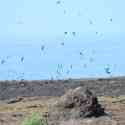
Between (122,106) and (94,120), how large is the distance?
191 inches

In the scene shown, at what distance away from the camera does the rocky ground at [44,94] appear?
24.9 metres

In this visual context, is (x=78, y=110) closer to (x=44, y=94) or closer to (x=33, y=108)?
(x=33, y=108)

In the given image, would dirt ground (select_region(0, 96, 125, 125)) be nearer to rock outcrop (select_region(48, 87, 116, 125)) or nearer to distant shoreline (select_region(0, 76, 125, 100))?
rock outcrop (select_region(48, 87, 116, 125))

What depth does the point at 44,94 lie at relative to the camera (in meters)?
30.8

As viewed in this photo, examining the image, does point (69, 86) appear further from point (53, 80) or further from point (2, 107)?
point (2, 107)

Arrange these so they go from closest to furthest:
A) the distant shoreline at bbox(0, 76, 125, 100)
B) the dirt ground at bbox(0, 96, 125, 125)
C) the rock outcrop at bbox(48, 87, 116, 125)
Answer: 1. the rock outcrop at bbox(48, 87, 116, 125)
2. the dirt ground at bbox(0, 96, 125, 125)
3. the distant shoreline at bbox(0, 76, 125, 100)

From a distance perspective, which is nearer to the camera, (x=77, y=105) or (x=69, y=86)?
(x=77, y=105)

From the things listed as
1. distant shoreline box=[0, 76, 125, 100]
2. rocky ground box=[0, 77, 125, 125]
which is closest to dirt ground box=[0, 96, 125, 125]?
rocky ground box=[0, 77, 125, 125]

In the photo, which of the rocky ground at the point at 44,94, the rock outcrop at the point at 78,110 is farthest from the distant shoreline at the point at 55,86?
the rock outcrop at the point at 78,110

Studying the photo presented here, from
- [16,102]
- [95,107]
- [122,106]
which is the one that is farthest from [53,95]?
[95,107]

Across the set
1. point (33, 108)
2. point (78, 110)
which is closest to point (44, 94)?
point (33, 108)

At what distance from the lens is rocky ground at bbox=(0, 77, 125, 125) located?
24859mm

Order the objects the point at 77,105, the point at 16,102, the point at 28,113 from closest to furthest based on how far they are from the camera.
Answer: the point at 77,105 < the point at 28,113 < the point at 16,102

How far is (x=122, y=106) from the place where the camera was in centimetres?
2533
